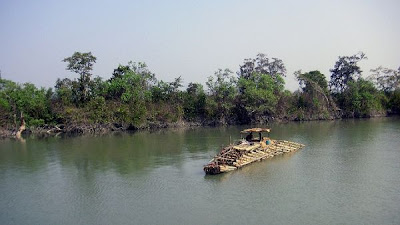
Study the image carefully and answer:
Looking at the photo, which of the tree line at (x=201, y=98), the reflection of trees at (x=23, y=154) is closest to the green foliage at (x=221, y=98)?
the tree line at (x=201, y=98)

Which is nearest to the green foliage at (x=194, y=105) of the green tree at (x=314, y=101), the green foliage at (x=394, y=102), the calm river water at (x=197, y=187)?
the green tree at (x=314, y=101)

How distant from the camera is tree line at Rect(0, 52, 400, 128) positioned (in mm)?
52000

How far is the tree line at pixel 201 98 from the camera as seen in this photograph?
52000 mm

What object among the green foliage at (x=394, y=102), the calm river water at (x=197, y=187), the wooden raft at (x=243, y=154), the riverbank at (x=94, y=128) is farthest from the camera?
the green foliage at (x=394, y=102)

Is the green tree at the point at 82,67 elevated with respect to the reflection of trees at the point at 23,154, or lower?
elevated

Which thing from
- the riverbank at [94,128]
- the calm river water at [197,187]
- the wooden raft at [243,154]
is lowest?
the calm river water at [197,187]

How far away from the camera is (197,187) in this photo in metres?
21.0

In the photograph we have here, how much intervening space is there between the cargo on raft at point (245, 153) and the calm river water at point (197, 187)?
0.53m

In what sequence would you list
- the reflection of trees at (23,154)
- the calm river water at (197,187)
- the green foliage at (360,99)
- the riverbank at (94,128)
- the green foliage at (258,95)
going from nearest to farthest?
the calm river water at (197,187)
the reflection of trees at (23,154)
the riverbank at (94,128)
the green foliage at (258,95)
the green foliage at (360,99)

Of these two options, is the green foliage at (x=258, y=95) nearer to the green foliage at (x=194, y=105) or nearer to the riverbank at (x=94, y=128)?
the riverbank at (x=94, y=128)

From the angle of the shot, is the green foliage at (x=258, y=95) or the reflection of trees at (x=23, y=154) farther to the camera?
the green foliage at (x=258, y=95)

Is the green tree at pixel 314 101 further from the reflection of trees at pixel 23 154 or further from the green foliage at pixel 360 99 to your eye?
Answer: the reflection of trees at pixel 23 154

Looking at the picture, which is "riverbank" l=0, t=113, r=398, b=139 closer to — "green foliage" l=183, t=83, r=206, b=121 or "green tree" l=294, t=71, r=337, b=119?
"green foliage" l=183, t=83, r=206, b=121

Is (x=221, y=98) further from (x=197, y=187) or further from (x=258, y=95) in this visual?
(x=197, y=187)
